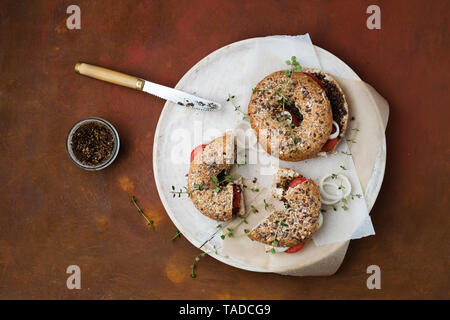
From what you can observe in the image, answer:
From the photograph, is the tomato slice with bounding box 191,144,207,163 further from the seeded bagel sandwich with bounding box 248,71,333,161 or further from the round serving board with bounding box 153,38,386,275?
the seeded bagel sandwich with bounding box 248,71,333,161

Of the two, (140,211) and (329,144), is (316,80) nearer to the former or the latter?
(329,144)

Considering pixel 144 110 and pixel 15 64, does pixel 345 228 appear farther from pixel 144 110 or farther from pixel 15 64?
pixel 15 64

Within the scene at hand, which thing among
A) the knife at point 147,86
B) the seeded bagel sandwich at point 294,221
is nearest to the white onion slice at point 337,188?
the seeded bagel sandwich at point 294,221

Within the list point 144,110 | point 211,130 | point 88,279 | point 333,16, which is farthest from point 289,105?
point 88,279

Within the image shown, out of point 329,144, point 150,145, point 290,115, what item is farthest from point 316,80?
point 150,145

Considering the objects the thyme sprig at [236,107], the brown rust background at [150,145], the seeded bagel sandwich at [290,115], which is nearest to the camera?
the seeded bagel sandwich at [290,115]

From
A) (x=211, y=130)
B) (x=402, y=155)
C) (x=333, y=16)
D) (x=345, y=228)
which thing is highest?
(x=333, y=16)

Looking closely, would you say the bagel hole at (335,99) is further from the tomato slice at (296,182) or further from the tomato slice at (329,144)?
the tomato slice at (296,182)
